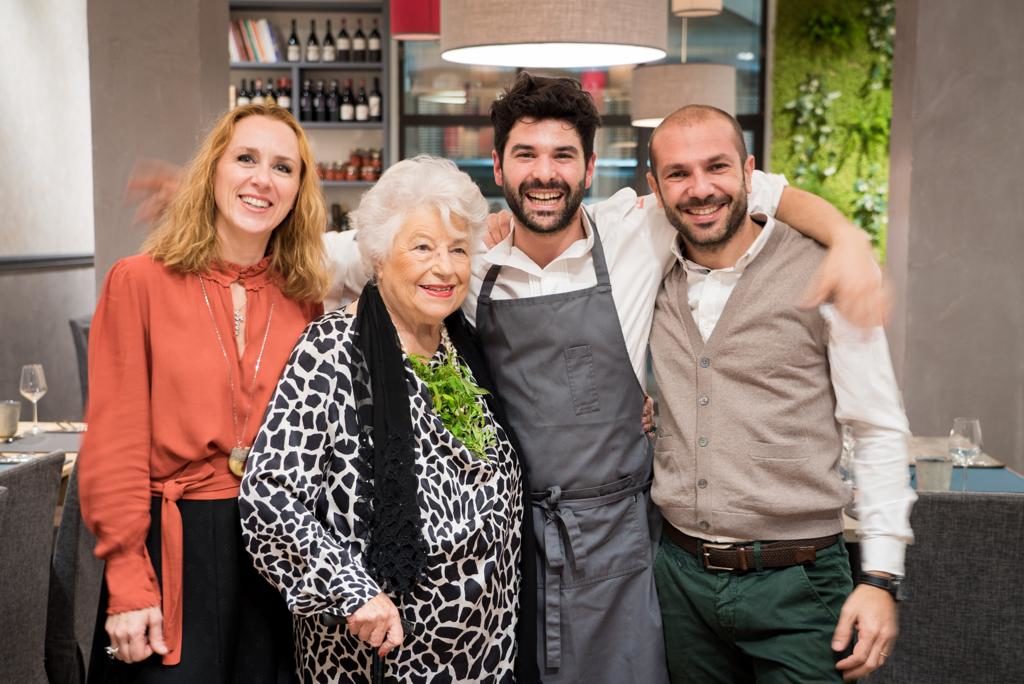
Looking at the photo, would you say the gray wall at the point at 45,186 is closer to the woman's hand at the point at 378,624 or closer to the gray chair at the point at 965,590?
the woman's hand at the point at 378,624

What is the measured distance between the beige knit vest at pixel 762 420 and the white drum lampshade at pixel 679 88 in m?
3.14

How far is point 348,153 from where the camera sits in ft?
28.0

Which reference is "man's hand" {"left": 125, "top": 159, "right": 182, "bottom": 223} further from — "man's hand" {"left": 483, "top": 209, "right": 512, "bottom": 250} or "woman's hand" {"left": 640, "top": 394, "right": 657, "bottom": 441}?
"woman's hand" {"left": 640, "top": 394, "right": 657, "bottom": 441}

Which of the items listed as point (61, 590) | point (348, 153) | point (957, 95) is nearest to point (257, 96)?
point (348, 153)

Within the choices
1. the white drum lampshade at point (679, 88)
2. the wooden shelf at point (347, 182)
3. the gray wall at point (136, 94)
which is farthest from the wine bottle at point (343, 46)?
the gray wall at point (136, 94)

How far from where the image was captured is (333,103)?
328 inches

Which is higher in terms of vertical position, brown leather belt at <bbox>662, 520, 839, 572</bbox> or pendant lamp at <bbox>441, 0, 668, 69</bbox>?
pendant lamp at <bbox>441, 0, 668, 69</bbox>

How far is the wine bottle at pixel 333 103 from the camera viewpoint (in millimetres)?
8328

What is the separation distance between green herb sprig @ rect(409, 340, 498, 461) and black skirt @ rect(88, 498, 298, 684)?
16.2 inches

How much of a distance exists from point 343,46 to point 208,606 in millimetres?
6903

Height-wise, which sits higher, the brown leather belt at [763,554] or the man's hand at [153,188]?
the man's hand at [153,188]

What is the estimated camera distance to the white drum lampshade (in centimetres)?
499

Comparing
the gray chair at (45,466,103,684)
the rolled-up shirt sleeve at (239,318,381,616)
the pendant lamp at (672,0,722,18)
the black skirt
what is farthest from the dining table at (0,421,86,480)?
the pendant lamp at (672,0,722,18)

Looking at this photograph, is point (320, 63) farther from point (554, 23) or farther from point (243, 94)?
point (554, 23)
